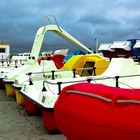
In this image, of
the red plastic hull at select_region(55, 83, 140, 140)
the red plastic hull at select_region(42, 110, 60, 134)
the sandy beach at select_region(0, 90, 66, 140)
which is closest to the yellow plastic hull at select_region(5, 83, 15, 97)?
the sandy beach at select_region(0, 90, 66, 140)

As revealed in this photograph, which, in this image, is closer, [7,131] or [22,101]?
[7,131]

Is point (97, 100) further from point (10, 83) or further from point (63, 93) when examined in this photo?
point (10, 83)

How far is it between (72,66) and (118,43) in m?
7.36

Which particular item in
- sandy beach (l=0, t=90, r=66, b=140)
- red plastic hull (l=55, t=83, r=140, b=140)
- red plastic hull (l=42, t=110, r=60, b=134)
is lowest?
sandy beach (l=0, t=90, r=66, b=140)

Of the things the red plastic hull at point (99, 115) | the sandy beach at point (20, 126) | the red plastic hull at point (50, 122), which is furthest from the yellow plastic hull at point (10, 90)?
the red plastic hull at point (99, 115)

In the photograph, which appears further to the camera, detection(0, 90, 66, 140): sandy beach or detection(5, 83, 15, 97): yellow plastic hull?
detection(5, 83, 15, 97): yellow plastic hull

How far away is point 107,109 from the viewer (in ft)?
14.9

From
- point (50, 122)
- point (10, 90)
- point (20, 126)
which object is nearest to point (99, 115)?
point (50, 122)

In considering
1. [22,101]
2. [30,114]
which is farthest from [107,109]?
[22,101]

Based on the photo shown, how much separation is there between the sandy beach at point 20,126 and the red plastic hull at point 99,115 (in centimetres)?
213

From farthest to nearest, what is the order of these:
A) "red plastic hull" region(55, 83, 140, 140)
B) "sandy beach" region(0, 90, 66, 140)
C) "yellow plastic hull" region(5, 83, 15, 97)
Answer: "yellow plastic hull" region(5, 83, 15, 97), "sandy beach" region(0, 90, 66, 140), "red plastic hull" region(55, 83, 140, 140)

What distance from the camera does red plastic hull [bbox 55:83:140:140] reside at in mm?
4335

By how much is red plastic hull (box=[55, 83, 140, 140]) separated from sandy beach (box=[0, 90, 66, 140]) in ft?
7.00

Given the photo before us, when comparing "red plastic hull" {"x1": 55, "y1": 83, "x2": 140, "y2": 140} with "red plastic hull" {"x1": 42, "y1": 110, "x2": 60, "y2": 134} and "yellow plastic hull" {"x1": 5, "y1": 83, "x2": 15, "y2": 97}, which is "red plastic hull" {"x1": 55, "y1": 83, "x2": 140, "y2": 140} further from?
"yellow plastic hull" {"x1": 5, "y1": 83, "x2": 15, "y2": 97}
